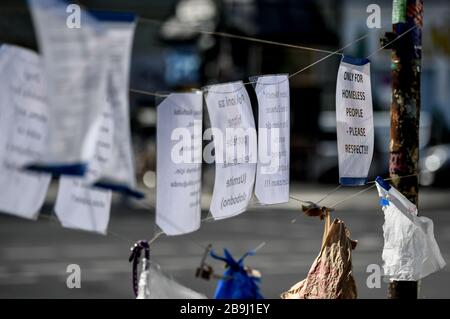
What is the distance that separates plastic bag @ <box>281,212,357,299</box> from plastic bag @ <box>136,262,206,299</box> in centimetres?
56

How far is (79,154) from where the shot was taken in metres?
3.45

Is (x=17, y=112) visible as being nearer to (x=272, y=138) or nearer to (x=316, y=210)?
(x=272, y=138)

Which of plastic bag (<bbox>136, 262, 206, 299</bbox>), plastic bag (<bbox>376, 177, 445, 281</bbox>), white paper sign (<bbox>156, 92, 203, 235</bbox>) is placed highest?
white paper sign (<bbox>156, 92, 203, 235</bbox>)

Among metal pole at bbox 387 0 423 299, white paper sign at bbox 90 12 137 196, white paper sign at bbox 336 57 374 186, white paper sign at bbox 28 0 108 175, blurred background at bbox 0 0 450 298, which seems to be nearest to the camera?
white paper sign at bbox 28 0 108 175

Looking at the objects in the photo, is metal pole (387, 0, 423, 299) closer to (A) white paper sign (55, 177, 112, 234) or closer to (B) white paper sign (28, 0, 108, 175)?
(A) white paper sign (55, 177, 112, 234)

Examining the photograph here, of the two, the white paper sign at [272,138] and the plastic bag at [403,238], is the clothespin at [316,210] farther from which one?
the plastic bag at [403,238]

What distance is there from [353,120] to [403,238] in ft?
2.01

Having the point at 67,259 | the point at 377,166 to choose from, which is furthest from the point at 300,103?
the point at 67,259

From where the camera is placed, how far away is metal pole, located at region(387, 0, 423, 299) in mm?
4336

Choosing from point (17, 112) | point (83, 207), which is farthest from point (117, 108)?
point (83, 207)

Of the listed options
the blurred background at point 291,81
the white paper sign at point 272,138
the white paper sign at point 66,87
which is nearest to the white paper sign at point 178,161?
the white paper sign at point 272,138

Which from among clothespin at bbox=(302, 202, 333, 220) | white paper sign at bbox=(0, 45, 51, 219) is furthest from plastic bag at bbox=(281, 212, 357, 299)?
white paper sign at bbox=(0, 45, 51, 219)
